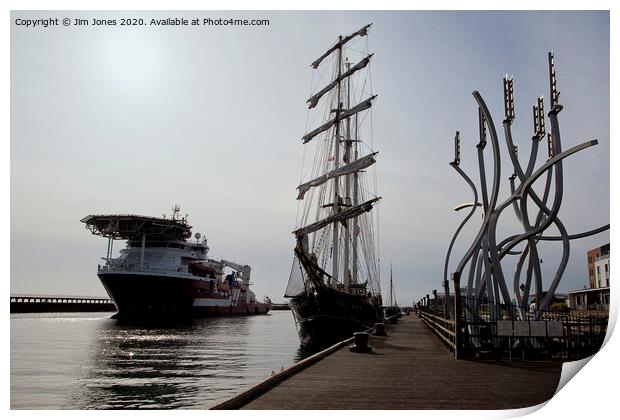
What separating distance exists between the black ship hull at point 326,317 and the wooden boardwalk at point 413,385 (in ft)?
56.7

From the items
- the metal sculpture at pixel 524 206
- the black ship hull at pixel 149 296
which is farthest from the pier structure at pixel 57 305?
the metal sculpture at pixel 524 206

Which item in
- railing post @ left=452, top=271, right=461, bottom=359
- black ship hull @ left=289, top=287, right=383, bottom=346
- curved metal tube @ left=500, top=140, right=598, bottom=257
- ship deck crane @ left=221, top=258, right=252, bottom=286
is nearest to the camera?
curved metal tube @ left=500, top=140, right=598, bottom=257

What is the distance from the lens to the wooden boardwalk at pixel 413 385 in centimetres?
888

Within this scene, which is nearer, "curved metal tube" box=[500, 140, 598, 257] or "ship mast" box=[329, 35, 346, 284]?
"curved metal tube" box=[500, 140, 598, 257]

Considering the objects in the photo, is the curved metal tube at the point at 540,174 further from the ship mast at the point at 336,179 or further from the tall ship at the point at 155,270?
the tall ship at the point at 155,270

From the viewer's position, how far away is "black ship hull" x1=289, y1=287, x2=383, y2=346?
1260 inches

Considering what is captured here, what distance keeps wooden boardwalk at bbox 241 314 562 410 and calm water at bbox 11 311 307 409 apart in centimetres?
381

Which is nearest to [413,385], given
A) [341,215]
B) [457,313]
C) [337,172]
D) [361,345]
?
[457,313]

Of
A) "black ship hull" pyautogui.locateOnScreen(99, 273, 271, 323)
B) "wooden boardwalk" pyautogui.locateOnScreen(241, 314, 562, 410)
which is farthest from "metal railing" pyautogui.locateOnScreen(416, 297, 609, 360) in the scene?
"black ship hull" pyautogui.locateOnScreen(99, 273, 271, 323)

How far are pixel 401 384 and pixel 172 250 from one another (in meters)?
58.1

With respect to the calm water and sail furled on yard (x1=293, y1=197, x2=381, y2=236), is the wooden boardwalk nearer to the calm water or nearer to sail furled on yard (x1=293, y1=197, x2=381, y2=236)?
the calm water
